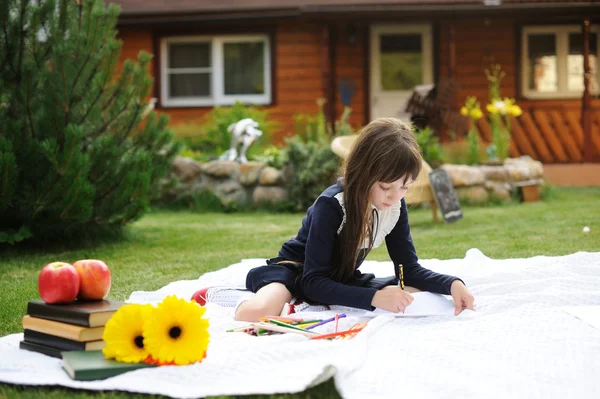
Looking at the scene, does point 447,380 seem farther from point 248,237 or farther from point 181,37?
point 181,37

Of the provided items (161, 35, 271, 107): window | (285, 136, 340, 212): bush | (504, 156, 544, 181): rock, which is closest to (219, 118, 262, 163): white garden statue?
(285, 136, 340, 212): bush

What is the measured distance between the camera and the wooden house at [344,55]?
14.3 meters

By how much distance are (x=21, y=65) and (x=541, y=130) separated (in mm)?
9309

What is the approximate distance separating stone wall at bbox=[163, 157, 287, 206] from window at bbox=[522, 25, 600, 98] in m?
6.20

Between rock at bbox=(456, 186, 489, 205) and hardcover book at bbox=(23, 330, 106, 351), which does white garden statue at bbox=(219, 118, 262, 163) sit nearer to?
rock at bbox=(456, 186, 489, 205)

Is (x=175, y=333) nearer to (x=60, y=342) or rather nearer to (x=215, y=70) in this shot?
(x=60, y=342)

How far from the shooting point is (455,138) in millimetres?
12156

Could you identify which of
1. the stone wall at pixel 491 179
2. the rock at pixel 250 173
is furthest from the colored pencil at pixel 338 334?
the rock at pixel 250 173

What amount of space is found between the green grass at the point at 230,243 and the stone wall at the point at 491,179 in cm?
45

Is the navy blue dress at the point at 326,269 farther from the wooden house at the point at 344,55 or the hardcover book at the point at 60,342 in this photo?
the wooden house at the point at 344,55

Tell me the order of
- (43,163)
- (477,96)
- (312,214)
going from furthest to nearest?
(477,96) → (43,163) → (312,214)

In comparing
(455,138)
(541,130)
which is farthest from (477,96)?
(455,138)

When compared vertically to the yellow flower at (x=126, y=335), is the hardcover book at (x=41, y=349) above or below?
below

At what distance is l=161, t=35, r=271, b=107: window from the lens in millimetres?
14750
